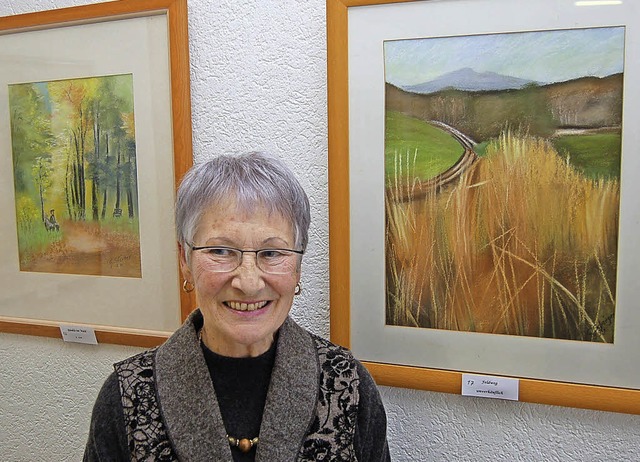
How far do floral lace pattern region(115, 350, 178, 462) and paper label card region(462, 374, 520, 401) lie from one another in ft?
1.77

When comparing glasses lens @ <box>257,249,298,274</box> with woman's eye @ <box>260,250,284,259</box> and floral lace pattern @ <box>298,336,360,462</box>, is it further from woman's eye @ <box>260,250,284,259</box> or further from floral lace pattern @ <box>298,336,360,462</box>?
floral lace pattern @ <box>298,336,360,462</box>

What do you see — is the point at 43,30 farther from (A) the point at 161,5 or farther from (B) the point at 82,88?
(A) the point at 161,5

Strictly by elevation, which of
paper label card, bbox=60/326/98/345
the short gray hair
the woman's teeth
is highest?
the short gray hair

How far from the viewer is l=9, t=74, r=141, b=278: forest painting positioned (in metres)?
1.26

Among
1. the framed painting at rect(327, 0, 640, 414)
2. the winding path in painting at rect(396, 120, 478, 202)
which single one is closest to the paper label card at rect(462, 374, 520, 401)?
the framed painting at rect(327, 0, 640, 414)

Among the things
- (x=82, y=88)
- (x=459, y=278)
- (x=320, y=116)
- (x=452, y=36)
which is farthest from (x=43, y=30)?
(x=459, y=278)

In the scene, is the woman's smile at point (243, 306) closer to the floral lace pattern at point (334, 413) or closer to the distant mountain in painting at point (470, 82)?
the floral lace pattern at point (334, 413)

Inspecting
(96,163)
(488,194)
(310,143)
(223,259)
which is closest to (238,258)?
(223,259)

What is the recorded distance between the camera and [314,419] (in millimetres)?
900

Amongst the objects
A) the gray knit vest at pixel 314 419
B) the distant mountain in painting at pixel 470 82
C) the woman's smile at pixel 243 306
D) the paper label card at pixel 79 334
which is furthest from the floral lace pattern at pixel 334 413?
the paper label card at pixel 79 334

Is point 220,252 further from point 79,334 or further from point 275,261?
point 79,334

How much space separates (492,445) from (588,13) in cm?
79

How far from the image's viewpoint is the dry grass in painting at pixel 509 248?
0.97 meters

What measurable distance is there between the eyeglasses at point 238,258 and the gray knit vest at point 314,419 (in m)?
0.21
